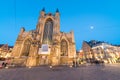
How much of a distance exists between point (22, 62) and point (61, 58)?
34.9 feet

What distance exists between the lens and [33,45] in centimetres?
2622

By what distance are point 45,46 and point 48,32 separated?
625 centimetres

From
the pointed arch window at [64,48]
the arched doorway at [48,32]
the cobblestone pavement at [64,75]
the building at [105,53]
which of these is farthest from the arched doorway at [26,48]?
the building at [105,53]

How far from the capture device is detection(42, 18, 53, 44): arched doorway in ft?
92.8

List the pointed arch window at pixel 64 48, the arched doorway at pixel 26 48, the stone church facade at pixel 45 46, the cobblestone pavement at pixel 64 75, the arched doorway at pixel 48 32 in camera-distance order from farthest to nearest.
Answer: the arched doorway at pixel 48 32 < the pointed arch window at pixel 64 48 < the arched doorway at pixel 26 48 < the stone church facade at pixel 45 46 < the cobblestone pavement at pixel 64 75

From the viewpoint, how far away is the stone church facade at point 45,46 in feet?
80.2

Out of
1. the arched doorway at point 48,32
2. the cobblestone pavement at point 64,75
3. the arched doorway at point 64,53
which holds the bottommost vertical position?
the cobblestone pavement at point 64,75

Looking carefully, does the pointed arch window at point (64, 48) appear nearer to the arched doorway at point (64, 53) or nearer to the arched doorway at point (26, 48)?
the arched doorway at point (64, 53)

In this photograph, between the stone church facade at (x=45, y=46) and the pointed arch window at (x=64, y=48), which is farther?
the pointed arch window at (x=64, y=48)

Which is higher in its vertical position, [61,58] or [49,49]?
[49,49]

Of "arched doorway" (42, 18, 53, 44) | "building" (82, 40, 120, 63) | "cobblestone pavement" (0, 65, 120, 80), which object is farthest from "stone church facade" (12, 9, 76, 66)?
"building" (82, 40, 120, 63)

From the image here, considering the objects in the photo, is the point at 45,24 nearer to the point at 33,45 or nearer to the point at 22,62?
the point at 33,45

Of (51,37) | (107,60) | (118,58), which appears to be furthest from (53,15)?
(118,58)

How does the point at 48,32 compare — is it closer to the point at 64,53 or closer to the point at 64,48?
the point at 64,48
